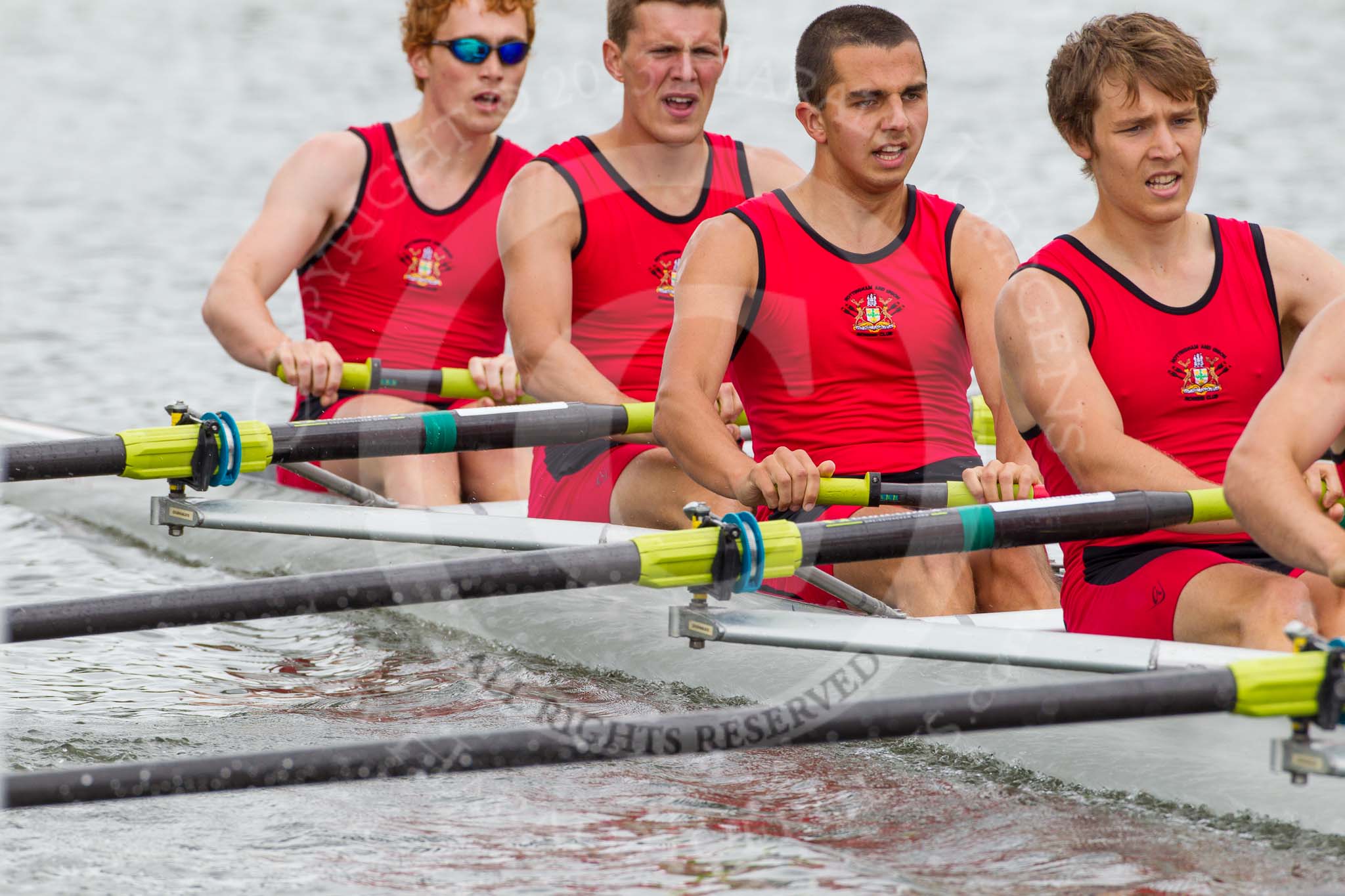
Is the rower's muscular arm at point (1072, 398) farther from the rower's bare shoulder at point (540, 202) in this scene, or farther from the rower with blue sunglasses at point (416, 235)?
the rower with blue sunglasses at point (416, 235)

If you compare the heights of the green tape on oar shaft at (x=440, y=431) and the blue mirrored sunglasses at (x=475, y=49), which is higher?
the blue mirrored sunglasses at (x=475, y=49)

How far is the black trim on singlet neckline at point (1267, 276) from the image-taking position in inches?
122

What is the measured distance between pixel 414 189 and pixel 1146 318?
232cm

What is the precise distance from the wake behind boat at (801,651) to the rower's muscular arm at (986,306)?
1.42ft

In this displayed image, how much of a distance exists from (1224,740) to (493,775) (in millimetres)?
1266

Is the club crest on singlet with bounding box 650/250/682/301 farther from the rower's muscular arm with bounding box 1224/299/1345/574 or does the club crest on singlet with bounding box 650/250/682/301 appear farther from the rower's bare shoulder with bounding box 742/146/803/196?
the rower's muscular arm with bounding box 1224/299/1345/574

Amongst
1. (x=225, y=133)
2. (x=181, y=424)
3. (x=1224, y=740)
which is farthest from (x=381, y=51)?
(x=1224, y=740)

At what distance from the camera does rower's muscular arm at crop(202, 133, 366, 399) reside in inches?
178

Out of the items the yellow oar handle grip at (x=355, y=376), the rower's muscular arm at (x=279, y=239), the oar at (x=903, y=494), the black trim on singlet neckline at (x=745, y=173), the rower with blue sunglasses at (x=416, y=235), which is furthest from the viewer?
the rower with blue sunglasses at (x=416, y=235)

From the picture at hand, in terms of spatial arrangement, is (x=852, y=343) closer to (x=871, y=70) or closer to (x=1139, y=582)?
(x=871, y=70)

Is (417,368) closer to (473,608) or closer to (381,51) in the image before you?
(473,608)

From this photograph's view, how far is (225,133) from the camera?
15141 millimetres

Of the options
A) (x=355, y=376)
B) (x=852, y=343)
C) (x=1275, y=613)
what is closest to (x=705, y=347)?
(x=852, y=343)

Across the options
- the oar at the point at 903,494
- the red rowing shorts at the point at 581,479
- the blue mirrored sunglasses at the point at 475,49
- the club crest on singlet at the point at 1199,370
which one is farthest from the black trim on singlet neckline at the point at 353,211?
the club crest on singlet at the point at 1199,370
